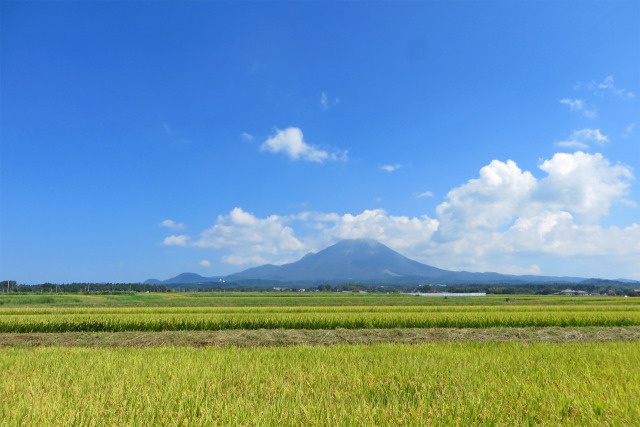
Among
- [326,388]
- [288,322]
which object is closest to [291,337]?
[288,322]

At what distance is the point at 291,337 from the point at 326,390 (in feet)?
38.7

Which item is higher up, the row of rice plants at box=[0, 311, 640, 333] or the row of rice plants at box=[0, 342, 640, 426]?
the row of rice plants at box=[0, 342, 640, 426]

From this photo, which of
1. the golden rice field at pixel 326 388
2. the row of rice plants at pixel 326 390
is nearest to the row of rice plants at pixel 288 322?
the golden rice field at pixel 326 388

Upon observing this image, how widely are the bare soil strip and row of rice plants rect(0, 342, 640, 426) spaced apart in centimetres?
656

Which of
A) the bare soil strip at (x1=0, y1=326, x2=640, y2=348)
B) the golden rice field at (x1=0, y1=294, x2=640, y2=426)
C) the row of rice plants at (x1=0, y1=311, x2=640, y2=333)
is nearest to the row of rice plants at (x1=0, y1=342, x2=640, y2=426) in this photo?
the golden rice field at (x1=0, y1=294, x2=640, y2=426)

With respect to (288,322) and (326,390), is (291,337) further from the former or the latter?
(326,390)

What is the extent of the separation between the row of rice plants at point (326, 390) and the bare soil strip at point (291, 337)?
21.5ft

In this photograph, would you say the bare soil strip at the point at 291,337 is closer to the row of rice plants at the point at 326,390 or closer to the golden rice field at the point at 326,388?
the golden rice field at the point at 326,388

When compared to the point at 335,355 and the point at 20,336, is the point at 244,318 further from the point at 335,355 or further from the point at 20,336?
the point at 335,355

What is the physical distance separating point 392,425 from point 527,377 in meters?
4.33

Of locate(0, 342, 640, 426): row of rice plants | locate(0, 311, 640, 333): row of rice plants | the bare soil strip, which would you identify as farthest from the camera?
locate(0, 311, 640, 333): row of rice plants

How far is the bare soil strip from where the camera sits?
53.7 ft

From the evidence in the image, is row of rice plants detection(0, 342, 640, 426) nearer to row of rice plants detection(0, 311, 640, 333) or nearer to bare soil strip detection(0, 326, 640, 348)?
bare soil strip detection(0, 326, 640, 348)

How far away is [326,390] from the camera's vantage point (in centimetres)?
617
